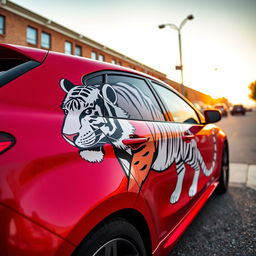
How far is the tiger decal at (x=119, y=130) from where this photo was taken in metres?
1.12

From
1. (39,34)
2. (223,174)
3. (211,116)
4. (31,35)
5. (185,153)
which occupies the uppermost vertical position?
(39,34)

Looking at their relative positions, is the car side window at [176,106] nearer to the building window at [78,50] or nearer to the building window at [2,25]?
the building window at [2,25]

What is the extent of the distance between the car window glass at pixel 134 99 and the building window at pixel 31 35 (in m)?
20.6

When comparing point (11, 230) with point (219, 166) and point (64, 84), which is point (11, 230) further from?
point (219, 166)

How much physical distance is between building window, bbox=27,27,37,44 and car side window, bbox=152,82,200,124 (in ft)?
66.1

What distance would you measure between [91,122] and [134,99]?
0.59 metres

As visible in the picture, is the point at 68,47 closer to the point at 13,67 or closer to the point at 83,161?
the point at 13,67

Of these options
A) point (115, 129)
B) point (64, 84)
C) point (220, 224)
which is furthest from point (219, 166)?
point (64, 84)

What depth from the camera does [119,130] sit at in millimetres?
1325

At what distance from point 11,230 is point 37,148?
297 millimetres

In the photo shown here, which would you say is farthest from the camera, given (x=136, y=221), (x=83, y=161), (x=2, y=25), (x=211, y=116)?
(x=2, y=25)

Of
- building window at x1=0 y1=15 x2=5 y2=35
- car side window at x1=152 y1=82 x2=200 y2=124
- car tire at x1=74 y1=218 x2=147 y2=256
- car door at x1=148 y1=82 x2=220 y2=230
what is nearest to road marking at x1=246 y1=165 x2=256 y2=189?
car door at x1=148 y1=82 x2=220 y2=230

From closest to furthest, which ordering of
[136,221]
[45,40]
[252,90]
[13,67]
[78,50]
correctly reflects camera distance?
[13,67]
[136,221]
[45,40]
[78,50]
[252,90]

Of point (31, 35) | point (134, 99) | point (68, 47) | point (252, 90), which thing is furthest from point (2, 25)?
point (252, 90)
